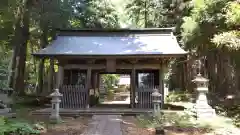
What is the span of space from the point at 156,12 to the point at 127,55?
11448 mm

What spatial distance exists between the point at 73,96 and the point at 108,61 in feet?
8.63

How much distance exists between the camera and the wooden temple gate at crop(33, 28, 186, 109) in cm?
1392

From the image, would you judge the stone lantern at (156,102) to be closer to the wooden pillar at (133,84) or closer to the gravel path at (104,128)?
the gravel path at (104,128)

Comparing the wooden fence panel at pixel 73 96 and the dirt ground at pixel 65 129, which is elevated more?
the wooden fence panel at pixel 73 96

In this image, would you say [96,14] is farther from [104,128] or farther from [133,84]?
[104,128]

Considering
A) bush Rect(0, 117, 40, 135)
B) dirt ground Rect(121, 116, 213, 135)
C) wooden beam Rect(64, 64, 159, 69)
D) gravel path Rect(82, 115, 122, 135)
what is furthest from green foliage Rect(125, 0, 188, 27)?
bush Rect(0, 117, 40, 135)

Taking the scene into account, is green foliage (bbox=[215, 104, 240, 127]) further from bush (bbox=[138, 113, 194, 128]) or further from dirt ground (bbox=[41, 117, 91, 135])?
dirt ground (bbox=[41, 117, 91, 135])

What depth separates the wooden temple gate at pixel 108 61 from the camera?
13922mm

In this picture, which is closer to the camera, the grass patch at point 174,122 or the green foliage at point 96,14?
the grass patch at point 174,122

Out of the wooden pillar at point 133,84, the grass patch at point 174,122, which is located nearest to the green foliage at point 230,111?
the grass patch at point 174,122

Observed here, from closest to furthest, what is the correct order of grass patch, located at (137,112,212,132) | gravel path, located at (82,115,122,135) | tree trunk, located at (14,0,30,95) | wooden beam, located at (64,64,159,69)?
gravel path, located at (82,115,122,135) < grass patch, located at (137,112,212,132) < wooden beam, located at (64,64,159,69) < tree trunk, located at (14,0,30,95)

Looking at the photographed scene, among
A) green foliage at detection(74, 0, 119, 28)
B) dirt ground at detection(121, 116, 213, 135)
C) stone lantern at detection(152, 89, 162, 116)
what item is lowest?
dirt ground at detection(121, 116, 213, 135)

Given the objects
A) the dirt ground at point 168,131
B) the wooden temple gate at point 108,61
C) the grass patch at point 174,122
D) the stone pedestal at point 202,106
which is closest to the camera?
the dirt ground at point 168,131

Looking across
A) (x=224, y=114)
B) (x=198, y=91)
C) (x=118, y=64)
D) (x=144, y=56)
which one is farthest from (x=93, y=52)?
(x=224, y=114)
